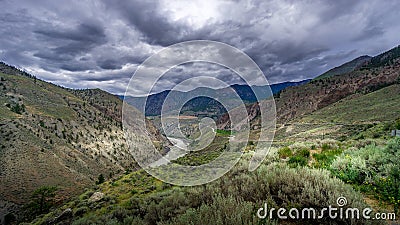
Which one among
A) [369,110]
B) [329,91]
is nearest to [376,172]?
[369,110]

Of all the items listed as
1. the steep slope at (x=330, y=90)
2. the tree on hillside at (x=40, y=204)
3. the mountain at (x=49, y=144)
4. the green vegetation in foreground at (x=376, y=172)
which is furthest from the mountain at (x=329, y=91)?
the green vegetation in foreground at (x=376, y=172)

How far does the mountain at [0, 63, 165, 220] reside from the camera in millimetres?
45531

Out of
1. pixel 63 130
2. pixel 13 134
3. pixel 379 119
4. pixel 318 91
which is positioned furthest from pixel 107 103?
pixel 379 119

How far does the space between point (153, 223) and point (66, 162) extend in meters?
63.1

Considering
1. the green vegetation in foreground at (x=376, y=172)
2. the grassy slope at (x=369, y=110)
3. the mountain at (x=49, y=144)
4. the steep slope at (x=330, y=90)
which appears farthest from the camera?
the steep slope at (x=330, y=90)

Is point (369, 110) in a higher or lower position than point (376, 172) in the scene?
higher

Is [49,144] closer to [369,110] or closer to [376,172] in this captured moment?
[376,172]

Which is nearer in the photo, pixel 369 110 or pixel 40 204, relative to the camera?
pixel 40 204

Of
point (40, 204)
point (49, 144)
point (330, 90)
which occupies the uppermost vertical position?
point (330, 90)

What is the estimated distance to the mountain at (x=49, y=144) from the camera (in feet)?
149

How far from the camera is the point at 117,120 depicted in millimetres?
120812

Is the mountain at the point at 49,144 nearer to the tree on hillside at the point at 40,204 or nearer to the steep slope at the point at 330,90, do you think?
the tree on hillside at the point at 40,204

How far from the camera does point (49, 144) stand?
6247 centimetres

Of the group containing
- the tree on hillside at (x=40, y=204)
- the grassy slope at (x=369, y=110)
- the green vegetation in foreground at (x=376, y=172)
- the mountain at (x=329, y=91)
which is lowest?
the tree on hillside at (x=40, y=204)
